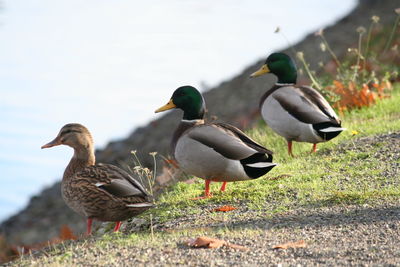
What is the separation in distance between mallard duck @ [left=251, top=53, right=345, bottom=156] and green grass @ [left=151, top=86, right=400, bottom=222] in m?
0.30

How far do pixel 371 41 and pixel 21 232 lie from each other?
979cm

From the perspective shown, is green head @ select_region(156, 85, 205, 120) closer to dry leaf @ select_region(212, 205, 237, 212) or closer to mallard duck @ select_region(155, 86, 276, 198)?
mallard duck @ select_region(155, 86, 276, 198)

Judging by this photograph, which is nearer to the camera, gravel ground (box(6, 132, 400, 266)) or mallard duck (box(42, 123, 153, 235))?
gravel ground (box(6, 132, 400, 266))

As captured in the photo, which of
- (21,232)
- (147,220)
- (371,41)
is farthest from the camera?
(371,41)

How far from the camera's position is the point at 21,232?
48.1 ft

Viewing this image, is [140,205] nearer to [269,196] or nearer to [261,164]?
[261,164]

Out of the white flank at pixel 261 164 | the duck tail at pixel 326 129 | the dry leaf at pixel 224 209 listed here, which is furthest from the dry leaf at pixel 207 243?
the duck tail at pixel 326 129

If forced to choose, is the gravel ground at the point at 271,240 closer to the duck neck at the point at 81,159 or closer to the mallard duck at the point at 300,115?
the duck neck at the point at 81,159

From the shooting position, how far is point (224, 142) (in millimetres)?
7012

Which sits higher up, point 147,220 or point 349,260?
point 147,220

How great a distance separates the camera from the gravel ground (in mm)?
5152

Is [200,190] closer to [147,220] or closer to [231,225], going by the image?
[147,220]

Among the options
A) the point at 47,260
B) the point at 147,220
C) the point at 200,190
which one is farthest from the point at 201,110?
the point at 47,260

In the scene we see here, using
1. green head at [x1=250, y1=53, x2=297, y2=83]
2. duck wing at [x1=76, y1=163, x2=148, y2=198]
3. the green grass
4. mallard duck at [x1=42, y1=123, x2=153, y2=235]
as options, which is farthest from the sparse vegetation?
green head at [x1=250, y1=53, x2=297, y2=83]
